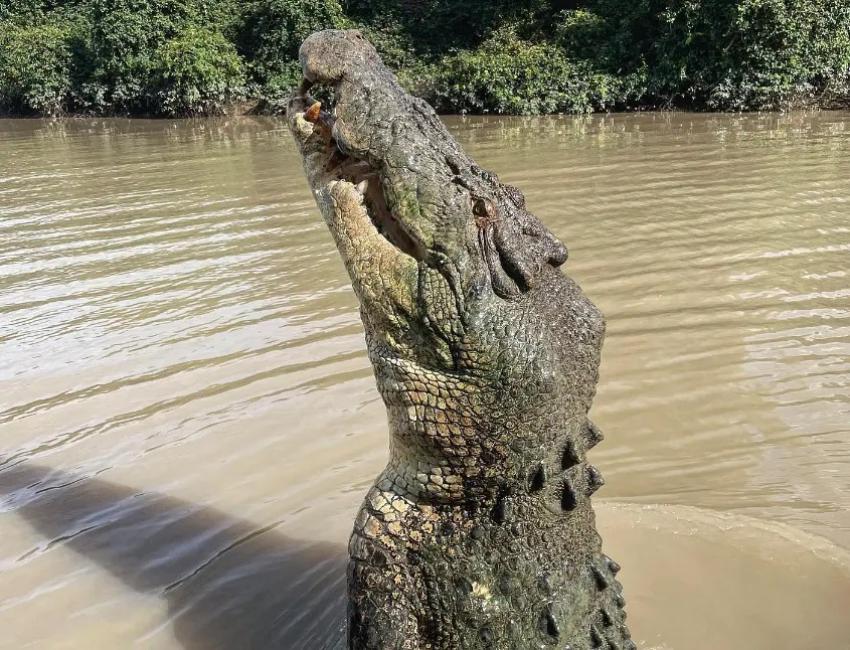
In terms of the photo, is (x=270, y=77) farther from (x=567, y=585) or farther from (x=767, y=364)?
(x=567, y=585)

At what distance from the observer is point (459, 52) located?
23797 mm

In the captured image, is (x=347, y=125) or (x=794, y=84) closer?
(x=347, y=125)

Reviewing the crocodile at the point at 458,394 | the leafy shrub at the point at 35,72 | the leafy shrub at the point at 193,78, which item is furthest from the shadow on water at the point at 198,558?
the leafy shrub at the point at 35,72

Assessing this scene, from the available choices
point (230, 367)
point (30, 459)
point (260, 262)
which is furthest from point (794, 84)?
point (30, 459)

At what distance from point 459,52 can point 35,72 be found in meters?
13.3

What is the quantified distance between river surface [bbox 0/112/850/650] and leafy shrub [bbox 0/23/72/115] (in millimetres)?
17925

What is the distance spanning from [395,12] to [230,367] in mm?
23371

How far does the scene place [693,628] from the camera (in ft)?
10.1

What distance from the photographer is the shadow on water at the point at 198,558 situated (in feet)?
10.6

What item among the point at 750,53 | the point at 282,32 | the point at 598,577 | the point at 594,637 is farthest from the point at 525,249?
the point at 282,32

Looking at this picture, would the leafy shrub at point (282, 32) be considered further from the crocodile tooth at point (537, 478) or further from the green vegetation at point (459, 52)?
the crocodile tooth at point (537, 478)

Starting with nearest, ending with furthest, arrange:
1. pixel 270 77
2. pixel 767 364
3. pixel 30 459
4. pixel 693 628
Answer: pixel 693 628 < pixel 30 459 < pixel 767 364 < pixel 270 77

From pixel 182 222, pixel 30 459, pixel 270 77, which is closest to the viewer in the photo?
pixel 30 459

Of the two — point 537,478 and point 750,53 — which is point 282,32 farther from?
point 537,478
